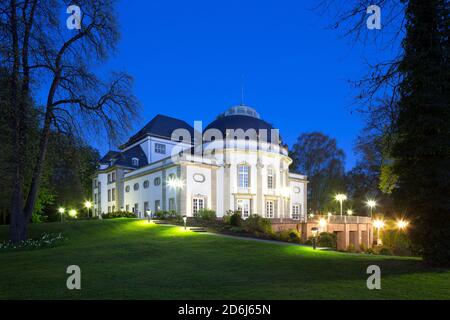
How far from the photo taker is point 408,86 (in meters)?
10.4

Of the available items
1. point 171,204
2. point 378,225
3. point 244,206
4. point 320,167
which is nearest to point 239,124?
point 244,206

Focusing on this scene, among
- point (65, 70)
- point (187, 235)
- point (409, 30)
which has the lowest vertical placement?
point (187, 235)

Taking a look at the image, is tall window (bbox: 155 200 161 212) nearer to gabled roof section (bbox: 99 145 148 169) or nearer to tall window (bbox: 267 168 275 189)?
gabled roof section (bbox: 99 145 148 169)

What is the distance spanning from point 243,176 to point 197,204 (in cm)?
653

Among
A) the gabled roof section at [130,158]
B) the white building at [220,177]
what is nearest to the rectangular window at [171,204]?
the white building at [220,177]

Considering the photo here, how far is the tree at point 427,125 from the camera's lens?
31.3 feet

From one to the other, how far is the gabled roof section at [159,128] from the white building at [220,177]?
423cm

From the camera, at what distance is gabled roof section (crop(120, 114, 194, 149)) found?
173 ft

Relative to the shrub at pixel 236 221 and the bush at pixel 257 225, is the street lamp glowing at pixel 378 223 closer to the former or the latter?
the bush at pixel 257 225
